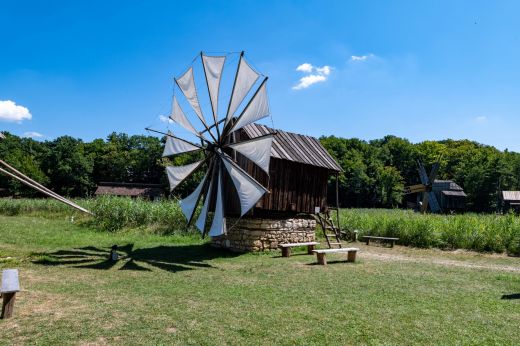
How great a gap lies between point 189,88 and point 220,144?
2655 millimetres

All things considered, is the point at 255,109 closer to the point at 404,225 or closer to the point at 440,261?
the point at 440,261

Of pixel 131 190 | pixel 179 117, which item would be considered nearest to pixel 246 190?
pixel 179 117

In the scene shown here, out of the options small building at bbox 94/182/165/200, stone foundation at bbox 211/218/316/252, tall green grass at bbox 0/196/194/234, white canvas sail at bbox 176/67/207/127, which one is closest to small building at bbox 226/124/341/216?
stone foundation at bbox 211/218/316/252

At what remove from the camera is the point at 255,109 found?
13555mm

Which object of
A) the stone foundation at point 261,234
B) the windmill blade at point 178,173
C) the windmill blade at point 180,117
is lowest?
the stone foundation at point 261,234

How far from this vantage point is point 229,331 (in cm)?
591

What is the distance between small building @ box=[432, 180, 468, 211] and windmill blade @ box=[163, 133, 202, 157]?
1742 inches

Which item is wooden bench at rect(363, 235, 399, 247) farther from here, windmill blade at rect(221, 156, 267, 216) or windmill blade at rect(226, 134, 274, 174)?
windmill blade at rect(221, 156, 267, 216)

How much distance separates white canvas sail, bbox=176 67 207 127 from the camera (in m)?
14.5

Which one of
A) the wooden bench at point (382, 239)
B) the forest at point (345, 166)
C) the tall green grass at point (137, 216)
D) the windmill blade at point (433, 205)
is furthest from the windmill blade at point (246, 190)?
the forest at point (345, 166)

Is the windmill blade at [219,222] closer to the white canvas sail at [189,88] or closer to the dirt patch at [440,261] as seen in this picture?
the white canvas sail at [189,88]

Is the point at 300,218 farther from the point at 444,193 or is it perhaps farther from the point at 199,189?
the point at 444,193

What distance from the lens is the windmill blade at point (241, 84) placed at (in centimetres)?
1373

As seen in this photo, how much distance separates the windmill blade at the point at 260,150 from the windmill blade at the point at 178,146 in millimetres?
2247
